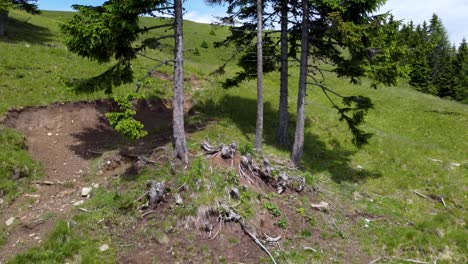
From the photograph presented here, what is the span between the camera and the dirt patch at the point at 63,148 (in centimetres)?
1161

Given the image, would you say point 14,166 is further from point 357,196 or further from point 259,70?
point 357,196

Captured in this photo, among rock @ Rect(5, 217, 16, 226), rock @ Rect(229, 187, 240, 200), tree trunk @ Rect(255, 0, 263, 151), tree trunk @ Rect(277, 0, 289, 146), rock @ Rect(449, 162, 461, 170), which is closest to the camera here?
rock @ Rect(5, 217, 16, 226)

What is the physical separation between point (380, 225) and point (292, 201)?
133 inches

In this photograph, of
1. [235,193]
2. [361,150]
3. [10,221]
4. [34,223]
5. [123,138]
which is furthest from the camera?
[361,150]

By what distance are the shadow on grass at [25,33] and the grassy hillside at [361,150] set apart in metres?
0.13

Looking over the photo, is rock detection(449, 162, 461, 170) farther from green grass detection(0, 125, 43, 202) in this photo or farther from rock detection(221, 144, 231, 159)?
green grass detection(0, 125, 43, 202)

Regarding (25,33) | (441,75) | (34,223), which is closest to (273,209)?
(34,223)

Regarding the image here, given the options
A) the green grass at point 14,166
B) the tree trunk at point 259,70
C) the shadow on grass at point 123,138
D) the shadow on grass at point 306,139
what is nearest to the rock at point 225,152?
the tree trunk at point 259,70

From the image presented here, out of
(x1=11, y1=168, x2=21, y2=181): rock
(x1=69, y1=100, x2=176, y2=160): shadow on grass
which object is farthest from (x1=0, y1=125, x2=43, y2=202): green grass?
(x1=69, y1=100, x2=176, y2=160): shadow on grass

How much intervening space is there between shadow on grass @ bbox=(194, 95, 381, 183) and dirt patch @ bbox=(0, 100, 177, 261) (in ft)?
11.1

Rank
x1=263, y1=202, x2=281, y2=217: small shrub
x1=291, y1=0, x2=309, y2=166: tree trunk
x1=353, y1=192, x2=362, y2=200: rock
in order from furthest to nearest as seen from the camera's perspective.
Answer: x1=291, y1=0, x2=309, y2=166: tree trunk → x1=353, y1=192, x2=362, y2=200: rock → x1=263, y1=202, x2=281, y2=217: small shrub

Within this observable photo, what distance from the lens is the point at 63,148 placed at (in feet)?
51.4

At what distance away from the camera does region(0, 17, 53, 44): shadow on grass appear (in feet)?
89.3

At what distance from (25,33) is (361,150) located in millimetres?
28045
